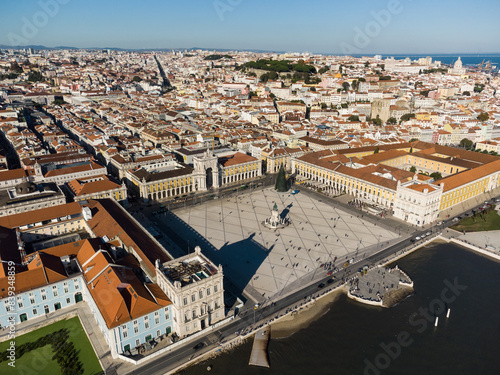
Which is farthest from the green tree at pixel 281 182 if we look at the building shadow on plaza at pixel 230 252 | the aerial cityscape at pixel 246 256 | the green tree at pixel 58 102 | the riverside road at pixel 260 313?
the green tree at pixel 58 102

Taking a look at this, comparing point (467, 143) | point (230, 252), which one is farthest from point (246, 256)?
point (467, 143)


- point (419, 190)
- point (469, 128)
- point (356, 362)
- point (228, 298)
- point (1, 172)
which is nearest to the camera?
point (356, 362)

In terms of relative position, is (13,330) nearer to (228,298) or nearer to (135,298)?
(135,298)

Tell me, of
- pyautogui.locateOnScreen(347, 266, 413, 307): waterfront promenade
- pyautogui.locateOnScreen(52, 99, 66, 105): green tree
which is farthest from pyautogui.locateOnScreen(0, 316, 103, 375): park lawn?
pyautogui.locateOnScreen(52, 99, 66, 105): green tree

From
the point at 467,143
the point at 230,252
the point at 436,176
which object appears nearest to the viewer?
the point at 230,252

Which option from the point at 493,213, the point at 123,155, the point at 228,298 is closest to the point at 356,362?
the point at 228,298

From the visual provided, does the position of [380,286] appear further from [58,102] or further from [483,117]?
[58,102]

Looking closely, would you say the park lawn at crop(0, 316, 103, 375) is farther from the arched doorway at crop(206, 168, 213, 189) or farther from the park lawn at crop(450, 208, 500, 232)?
the park lawn at crop(450, 208, 500, 232)
